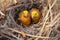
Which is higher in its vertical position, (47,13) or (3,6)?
(3,6)

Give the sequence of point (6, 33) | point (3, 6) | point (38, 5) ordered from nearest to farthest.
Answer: point (6, 33)
point (3, 6)
point (38, 5)

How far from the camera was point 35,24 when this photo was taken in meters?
3.35

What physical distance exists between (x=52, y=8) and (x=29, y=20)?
42 centimetres

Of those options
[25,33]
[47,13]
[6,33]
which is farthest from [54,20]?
[6,33]

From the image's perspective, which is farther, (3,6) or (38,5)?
(38,5)

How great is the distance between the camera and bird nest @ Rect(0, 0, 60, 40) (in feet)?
9.86

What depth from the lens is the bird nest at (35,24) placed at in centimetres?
300

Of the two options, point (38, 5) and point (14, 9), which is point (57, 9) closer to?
point (38, 5)

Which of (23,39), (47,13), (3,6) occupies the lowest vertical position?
(23,39)

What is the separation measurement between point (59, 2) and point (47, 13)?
0.23m

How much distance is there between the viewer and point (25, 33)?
3072 mm

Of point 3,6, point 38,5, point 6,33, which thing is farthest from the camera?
point 38,5

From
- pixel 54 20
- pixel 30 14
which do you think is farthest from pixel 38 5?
pixel 54 20

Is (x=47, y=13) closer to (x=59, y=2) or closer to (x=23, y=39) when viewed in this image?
(x=59, y=2)
